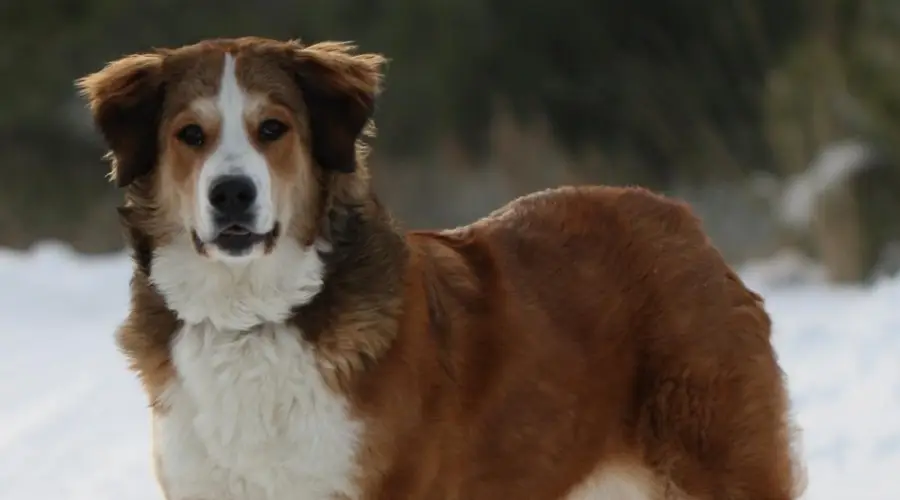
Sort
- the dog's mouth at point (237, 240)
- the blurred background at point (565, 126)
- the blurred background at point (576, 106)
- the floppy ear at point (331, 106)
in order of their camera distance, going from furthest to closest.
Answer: the blurred background at point (576, 106) < the blurred background at point (565, 126) < the floppy ear at point (331, 106) < the dog's mouth at point (237, 240)

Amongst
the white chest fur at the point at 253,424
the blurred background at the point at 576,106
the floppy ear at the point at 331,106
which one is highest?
the blurred background at the point at 576,106

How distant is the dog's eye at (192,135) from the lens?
4129mm

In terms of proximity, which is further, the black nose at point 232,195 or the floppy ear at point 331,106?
the floppy ear at point 331,106

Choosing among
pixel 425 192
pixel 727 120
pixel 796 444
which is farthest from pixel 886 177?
Answer: pixel 796 444

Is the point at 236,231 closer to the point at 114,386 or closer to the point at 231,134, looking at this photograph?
the point at 231,134

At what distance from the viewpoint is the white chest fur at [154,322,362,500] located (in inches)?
156

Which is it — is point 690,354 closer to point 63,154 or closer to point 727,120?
point 727,120

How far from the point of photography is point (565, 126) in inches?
702

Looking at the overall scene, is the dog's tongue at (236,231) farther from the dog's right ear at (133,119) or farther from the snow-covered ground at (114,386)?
the snow-covered ground at (114,386)

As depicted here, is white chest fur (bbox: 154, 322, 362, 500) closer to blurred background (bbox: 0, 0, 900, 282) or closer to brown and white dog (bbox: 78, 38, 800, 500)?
brown and white dog (bbox: 78, 38, 800, 500)

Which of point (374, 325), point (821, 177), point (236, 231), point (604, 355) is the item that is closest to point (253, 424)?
point (374, 325)

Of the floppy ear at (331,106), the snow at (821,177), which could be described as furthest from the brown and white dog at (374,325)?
the snow at (821,177)

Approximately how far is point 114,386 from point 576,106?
34.7ft

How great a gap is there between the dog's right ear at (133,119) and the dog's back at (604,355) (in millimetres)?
881
